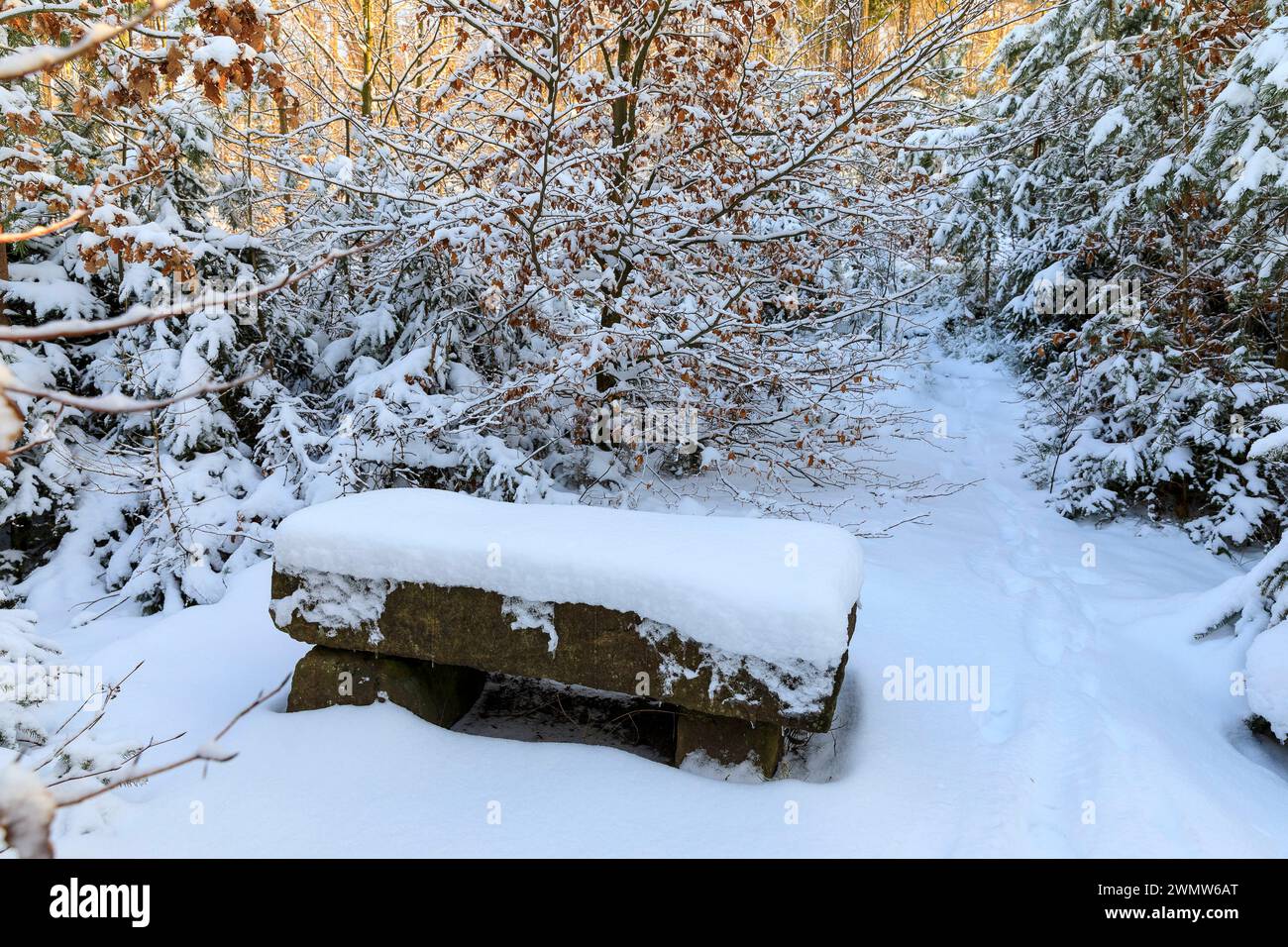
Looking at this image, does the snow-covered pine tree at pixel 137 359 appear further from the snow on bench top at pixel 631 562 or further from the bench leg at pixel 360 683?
the snow on bench top at pixel 631 562

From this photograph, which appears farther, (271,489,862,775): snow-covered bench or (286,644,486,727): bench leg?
(286,644,486,727): bench leg

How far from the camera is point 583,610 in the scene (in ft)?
10.3

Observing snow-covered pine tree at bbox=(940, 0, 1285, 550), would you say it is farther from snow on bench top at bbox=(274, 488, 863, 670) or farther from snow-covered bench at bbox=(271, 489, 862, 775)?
snow-covered bench at bbox=(271, 489, 862, 775)

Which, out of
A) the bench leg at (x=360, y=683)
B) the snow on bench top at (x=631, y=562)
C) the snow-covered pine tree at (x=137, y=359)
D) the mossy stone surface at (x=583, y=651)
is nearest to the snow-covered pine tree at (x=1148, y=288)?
the snow on bench top at (x=631, y=562)

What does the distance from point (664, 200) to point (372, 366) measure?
10.6 ft

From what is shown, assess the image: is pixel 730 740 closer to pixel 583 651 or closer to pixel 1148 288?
pixel 583 651

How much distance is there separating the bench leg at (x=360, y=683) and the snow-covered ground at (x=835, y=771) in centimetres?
11

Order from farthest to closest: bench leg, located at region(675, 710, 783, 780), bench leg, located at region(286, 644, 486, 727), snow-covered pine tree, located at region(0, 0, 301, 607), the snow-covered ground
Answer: snow-covered pine tree, located at region(0, 0, 301, 607)
bench leg, located at region(286, 644, 486, 727)
bench leg, located at region(675, 710, 783, 780)
the snow-covered ground

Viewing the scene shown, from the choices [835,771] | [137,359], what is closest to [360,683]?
[835,771]

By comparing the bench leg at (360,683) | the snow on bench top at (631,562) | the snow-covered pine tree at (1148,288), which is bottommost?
the bench leg at (360,683)

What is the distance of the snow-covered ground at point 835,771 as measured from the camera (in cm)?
267

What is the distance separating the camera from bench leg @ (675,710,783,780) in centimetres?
306

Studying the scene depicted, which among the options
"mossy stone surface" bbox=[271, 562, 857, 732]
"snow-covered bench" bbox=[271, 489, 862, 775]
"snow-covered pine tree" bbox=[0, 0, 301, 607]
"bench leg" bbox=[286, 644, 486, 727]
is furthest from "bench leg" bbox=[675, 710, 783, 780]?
"snow-covered pine tree" bbox=[0, 0, 301, 607]
